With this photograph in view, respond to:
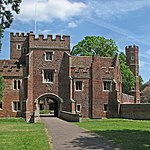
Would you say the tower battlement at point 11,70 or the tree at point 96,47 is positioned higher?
the tree at point 96,47

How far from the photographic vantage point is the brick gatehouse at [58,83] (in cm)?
4409

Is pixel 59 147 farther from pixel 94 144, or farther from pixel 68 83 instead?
pixel 68 83

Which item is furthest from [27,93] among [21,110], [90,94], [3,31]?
[3,31]

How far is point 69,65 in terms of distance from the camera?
4497 cm

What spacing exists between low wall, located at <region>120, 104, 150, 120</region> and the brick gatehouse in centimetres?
106

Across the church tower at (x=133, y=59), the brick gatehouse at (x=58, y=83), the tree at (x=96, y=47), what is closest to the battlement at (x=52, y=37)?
the brick gatehouse at (x=58, y=83)

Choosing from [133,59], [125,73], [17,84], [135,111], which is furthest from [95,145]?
[133,59]

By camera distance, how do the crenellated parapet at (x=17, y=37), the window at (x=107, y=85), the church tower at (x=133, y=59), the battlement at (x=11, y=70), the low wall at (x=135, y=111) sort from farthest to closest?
1. the church tower at (x=133, y=59)
2. the crenellated parapet at (x=17, y=37)
3. the window at (x=107, y=85)
4. the battlement at (x=11, y=70)
5. the low wall at (x=135, y=111)

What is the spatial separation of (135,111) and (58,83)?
35.7 ft

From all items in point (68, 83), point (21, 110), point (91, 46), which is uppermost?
point (91, 46)

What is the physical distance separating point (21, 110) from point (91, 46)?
2467cm

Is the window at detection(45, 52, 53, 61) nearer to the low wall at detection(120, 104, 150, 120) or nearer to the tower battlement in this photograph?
the tower battlement

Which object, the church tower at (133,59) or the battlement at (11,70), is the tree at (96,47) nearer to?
the battlement at (11,70)

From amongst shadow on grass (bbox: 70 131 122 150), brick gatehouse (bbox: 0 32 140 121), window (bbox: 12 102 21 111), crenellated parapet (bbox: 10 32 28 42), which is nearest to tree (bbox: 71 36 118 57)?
crenellated parapet (bbox: 10 32 28 42)
